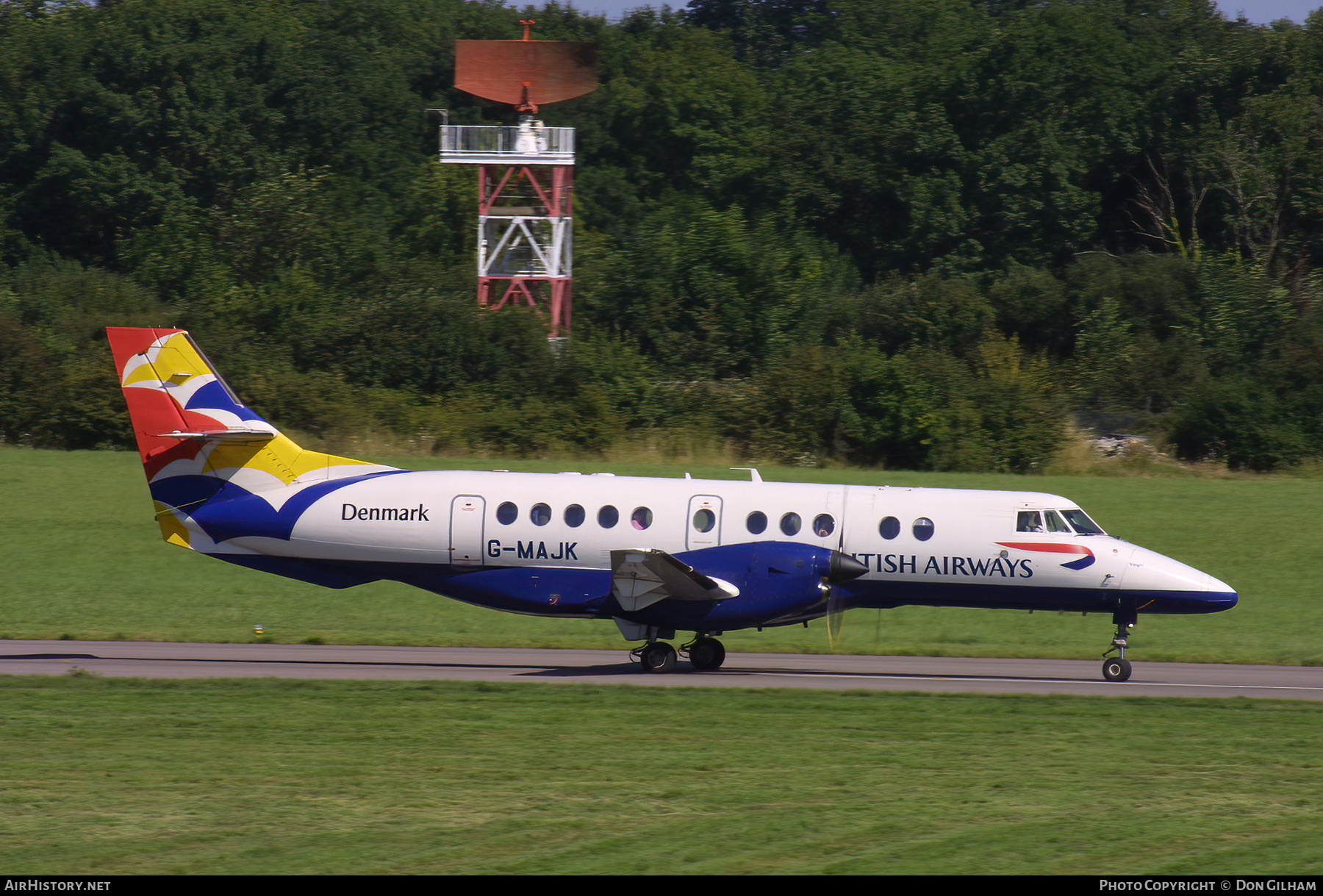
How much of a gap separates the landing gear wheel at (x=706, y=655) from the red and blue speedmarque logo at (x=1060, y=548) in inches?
160

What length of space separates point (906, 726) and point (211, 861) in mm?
7991

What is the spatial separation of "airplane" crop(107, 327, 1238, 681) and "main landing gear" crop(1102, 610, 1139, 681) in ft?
0.07

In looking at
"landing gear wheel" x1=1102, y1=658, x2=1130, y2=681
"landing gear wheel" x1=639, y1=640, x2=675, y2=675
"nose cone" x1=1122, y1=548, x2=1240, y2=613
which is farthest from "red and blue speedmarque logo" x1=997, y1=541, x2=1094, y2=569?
"landing gear wheel" x1=639, y1=640, x2=675, y2=675

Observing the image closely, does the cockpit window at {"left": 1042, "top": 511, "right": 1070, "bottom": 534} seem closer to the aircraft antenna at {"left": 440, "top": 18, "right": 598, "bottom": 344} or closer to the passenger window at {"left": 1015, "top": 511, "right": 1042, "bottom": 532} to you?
the passenger window at {"left": 1015, "top": 511, "right": 1042, "bottom": 532}

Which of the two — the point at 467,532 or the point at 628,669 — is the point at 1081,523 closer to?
the point at 628,669

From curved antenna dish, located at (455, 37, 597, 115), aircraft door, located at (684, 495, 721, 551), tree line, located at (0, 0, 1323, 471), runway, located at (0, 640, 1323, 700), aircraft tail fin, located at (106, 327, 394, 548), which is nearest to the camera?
runway, located at (0, 640, 1323, 700)

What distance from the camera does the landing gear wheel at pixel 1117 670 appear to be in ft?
62.4

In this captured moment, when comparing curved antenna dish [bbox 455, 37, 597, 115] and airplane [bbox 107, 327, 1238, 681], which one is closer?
airplane [bbox 107, 327, 1238, 681]

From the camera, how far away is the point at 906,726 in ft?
49.8

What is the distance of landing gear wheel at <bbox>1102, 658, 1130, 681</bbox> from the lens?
1902cm

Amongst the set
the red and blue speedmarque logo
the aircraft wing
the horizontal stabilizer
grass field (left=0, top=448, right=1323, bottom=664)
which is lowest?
grass field (left=0, top=448, right=1323, bottom=664)

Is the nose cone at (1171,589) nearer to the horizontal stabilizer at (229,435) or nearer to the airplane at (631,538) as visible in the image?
the airplane at (631,538)

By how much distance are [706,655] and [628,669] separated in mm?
1112

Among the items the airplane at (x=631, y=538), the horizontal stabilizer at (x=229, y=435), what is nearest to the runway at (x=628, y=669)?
the airplane at (x=631, y=538)
